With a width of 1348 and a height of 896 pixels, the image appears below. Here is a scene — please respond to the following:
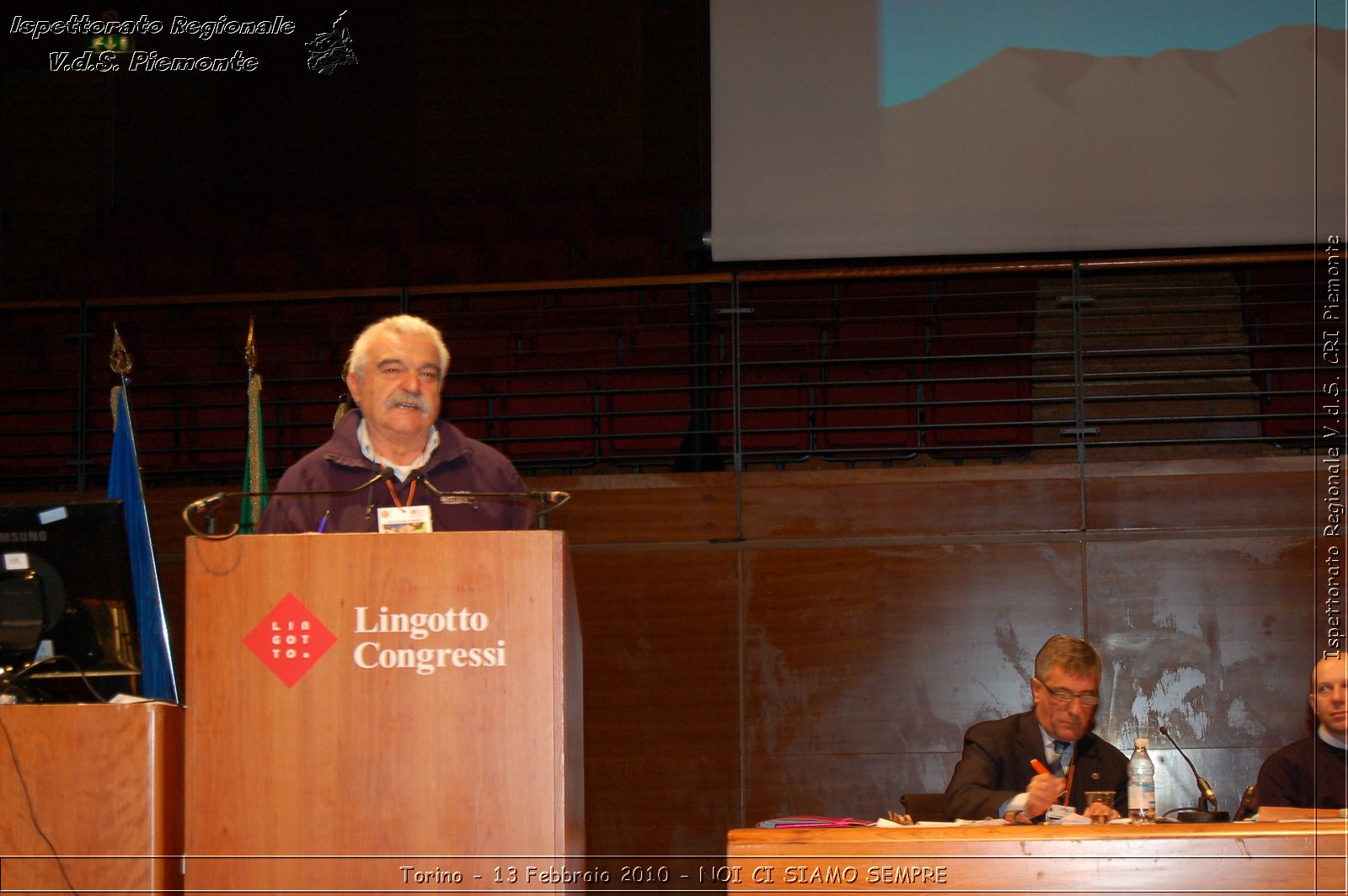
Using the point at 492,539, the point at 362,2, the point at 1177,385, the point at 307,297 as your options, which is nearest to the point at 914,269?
the point at 1177,385

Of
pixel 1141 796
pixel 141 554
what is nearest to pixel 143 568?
pixel 141 554

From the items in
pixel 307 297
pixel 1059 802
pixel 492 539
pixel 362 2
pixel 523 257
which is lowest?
pixel 1059 802

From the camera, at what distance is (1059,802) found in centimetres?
292

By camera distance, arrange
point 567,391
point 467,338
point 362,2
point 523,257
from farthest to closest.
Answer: point 362,2
point 523,257
point 467,338
point 567,391

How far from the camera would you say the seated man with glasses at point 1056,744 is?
9.77 ft

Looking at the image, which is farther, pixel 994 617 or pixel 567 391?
pixel 567 391

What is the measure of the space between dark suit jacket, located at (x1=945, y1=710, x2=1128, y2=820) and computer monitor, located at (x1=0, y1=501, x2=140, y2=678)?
1871 millimetres

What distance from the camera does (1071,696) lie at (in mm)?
3010

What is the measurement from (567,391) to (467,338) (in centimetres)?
88

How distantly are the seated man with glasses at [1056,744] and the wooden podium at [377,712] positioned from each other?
158 centimetres

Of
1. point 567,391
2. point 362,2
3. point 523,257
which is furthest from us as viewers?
point 362,2

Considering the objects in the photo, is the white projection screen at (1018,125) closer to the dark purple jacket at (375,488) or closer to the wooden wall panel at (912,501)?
the wooden wall panel at (912,501)

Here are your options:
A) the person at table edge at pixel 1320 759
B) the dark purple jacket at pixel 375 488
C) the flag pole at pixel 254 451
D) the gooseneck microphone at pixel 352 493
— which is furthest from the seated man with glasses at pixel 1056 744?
the flag pole at pixel 254 451

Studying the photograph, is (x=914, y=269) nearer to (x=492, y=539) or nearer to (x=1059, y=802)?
(x=1059, y=802)
